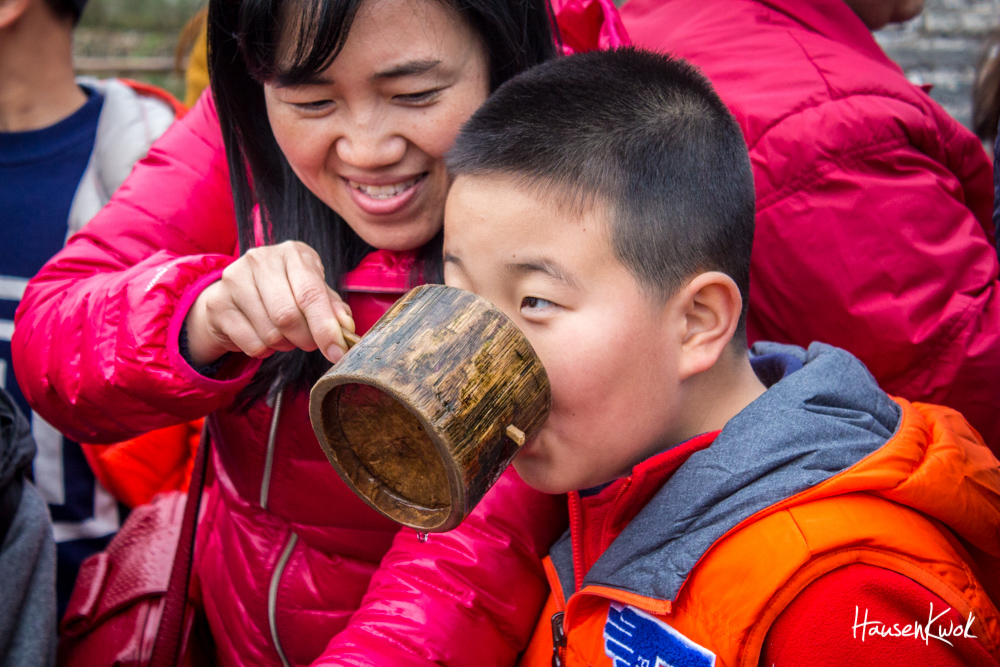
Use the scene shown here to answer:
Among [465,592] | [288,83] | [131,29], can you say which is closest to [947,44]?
[288,83]

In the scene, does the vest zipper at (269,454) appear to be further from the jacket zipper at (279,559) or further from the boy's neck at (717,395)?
the boy's neck at (717,395)

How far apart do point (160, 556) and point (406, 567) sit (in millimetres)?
851

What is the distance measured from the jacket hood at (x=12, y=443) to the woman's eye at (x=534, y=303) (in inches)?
51.1

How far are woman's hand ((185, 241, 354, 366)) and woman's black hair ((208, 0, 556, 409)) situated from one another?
0.35 m

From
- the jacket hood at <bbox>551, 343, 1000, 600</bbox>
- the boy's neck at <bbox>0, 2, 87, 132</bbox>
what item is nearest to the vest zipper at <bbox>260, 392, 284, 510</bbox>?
the jacket hood at <bbox>551, 343, 1000, 600</bbox>

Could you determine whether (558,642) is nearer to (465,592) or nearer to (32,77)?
(465,592)

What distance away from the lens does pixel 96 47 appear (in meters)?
8.49

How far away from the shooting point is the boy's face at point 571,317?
1.25 meters

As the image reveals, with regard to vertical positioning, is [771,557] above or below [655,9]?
below

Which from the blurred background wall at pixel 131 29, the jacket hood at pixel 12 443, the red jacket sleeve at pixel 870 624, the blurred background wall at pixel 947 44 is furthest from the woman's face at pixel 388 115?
the blurred background wall at pixel 131 29

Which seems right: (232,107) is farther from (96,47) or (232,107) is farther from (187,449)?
(96,47)

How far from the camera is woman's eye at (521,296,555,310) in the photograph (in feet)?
4.15

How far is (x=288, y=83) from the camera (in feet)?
5.07

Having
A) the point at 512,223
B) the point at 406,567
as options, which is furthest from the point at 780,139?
the point at 406,567
